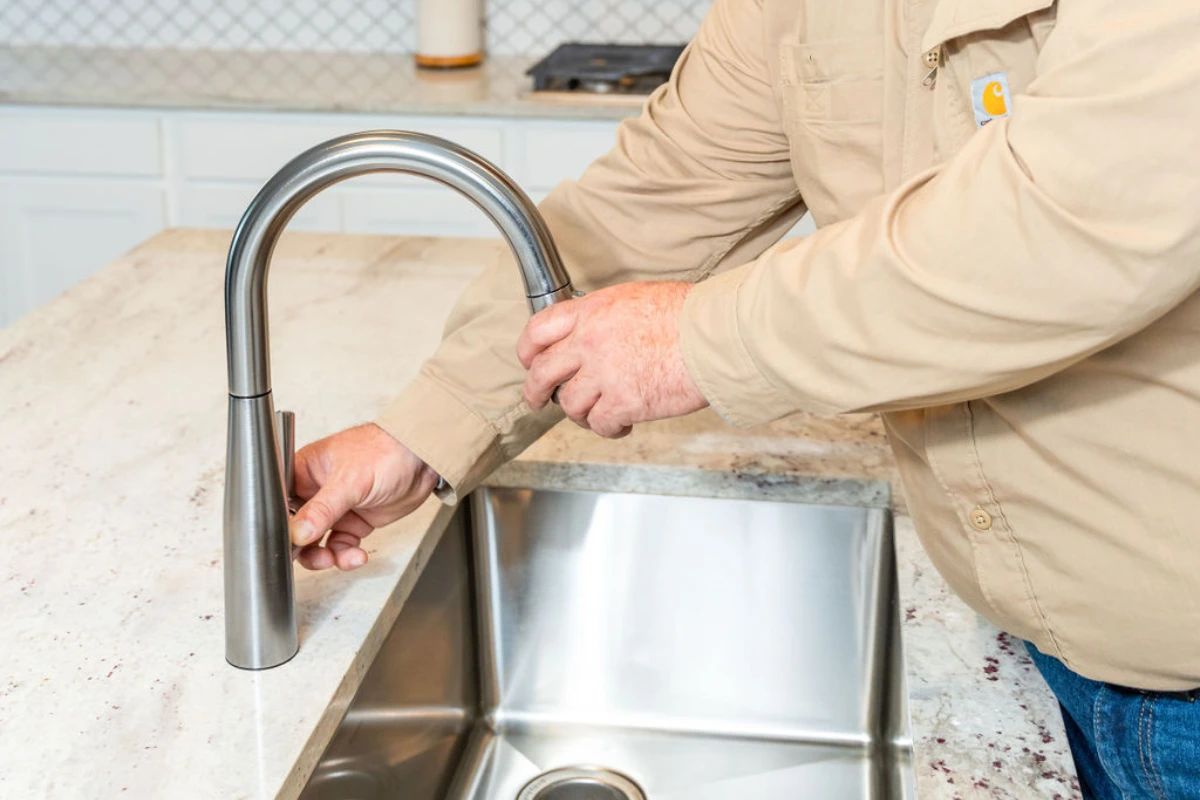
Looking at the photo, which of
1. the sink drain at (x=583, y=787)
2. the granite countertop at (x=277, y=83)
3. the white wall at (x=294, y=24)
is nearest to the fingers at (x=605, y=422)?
the sink drain at (x=583, y=787)

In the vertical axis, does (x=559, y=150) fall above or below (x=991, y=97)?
below

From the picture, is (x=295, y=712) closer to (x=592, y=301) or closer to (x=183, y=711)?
(x=183, y=711)

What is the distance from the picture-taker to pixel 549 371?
0.85 m

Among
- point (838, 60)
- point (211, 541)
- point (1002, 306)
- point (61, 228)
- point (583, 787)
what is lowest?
point (583, 787)

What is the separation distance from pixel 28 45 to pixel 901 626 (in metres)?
3.07

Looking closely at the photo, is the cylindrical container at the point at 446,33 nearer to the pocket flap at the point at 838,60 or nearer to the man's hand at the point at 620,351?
the pocket flap at the point at 838,60

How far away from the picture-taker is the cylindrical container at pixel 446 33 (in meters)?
3.03

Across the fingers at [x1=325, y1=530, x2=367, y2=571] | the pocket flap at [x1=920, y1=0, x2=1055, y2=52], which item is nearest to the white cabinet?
the fingers at [x1=325, y1=530, x2=367, y2=571]

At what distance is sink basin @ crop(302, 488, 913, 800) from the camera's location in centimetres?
108

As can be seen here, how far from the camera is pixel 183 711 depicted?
758mm

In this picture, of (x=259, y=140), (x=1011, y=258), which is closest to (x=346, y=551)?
(x=1011, y=258)

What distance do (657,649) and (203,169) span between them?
6.58 ft

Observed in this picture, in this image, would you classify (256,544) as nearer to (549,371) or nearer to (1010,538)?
(549,371)

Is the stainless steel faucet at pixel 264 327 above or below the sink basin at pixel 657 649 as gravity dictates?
above
